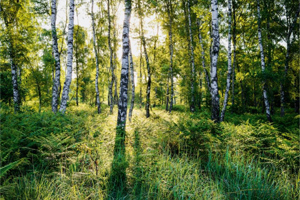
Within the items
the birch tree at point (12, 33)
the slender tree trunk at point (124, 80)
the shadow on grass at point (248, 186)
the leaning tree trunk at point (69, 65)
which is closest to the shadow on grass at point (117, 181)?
the shadow on grass at point (248, 186)

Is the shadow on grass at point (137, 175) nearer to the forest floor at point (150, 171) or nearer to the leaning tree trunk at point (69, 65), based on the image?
the forest floor at point (150, 171)

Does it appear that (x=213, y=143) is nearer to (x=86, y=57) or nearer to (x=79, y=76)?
(x=79, y=76)

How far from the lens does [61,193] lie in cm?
249

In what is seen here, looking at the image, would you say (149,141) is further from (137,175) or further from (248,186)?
(248,186)

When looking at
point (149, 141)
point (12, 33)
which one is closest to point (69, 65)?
point (12, 33)

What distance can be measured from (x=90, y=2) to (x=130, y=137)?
16.2 meters

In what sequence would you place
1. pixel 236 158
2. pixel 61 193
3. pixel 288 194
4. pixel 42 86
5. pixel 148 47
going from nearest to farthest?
pixel 61 193 → pixel 288 194 → pixel 236 158 → pixel 148 47 → pixel 42 86

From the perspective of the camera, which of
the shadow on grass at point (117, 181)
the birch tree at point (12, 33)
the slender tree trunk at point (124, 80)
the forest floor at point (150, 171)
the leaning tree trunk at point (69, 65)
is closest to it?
the forest floor at point (150, 171)

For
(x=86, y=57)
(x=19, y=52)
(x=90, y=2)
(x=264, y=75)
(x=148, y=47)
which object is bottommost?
(x=264, y=75)

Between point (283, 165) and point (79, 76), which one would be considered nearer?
point (283, 165)

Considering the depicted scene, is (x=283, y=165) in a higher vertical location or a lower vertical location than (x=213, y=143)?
lower

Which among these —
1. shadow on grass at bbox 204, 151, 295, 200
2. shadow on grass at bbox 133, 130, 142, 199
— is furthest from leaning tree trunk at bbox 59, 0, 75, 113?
shadow on grass at bbox 204, 151, 295, 200

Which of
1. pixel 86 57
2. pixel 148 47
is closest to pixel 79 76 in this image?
pixel 86 57

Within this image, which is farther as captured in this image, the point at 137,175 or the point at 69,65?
the point at 69,65
